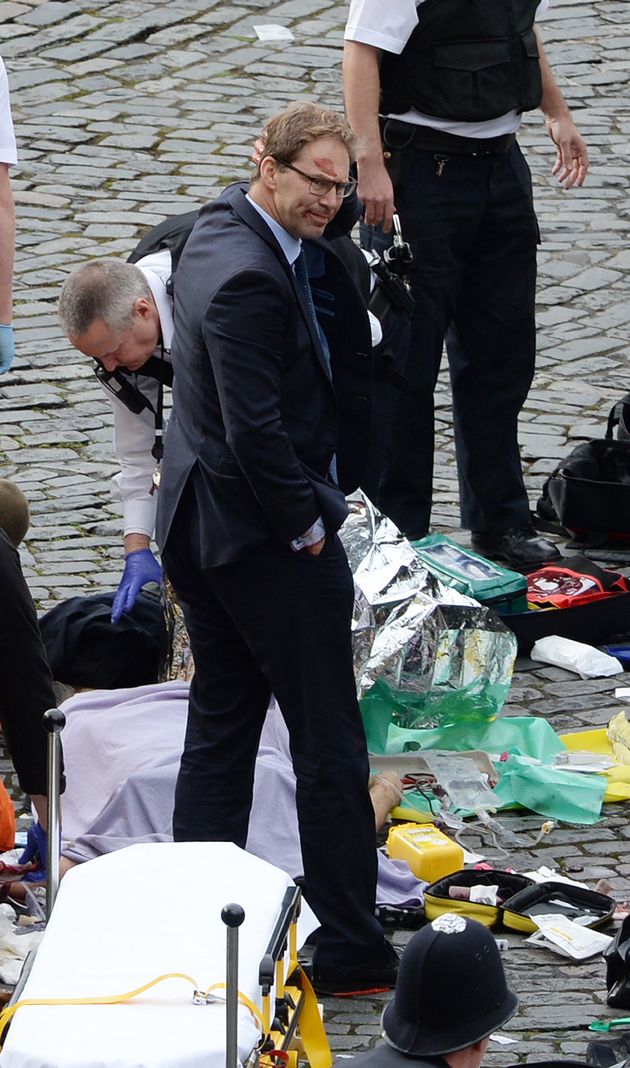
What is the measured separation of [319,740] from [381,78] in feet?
9.11

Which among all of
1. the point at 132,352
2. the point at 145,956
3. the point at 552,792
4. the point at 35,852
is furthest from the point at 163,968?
the point at 132,352

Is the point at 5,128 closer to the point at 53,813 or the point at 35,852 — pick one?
the point at 35,852

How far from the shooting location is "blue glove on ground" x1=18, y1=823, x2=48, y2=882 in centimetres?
480

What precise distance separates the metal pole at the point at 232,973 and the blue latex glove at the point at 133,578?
Answer: 9.18 ft

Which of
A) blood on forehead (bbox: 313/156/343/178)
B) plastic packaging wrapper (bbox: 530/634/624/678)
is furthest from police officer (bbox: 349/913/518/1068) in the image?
plastic packaging wrapper (bbox: 530/634/624/678)

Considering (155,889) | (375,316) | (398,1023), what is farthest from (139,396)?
(398,1023)

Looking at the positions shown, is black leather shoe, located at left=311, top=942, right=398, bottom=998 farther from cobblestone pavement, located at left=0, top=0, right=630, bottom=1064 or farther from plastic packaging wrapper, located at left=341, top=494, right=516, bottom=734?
plastic packaging wrapper, located at left=341, top=494, right=516, bottom=734

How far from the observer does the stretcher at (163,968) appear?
125 inches

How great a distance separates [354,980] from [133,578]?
176 cm

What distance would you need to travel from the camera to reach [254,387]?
4.16 m

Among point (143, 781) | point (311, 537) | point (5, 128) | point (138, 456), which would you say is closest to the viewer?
point (311, 537)

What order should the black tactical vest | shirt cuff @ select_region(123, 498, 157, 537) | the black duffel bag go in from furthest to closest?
the black duffel bag < the black tactical vest < shirt cuff @ select_region(123, 498, 157, 537)

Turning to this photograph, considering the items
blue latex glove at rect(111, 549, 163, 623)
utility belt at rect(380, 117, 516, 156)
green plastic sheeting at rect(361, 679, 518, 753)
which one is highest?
utility belt at rect(380, 117, 516, 156)

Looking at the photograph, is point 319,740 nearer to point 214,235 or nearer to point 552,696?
point 214,235
